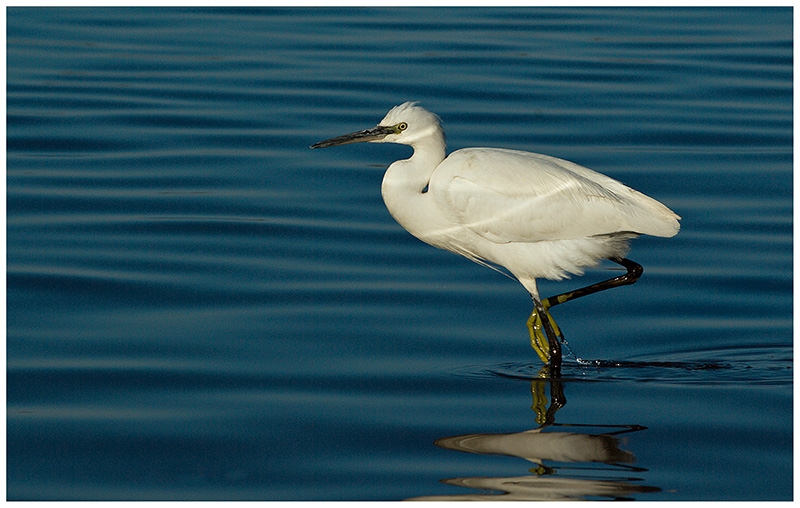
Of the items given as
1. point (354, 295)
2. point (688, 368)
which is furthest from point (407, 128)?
point (688, 368)

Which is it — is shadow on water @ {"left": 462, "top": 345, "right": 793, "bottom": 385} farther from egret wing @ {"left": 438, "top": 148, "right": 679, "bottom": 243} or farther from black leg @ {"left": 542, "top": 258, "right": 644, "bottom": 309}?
egret wing @ {"left": 438, "top": 148, "right": 679, "bottom": 243}

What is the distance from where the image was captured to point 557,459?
546 cm

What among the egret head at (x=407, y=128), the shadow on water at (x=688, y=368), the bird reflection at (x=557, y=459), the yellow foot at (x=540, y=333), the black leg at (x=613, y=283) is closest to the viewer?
the bird reflection at (x=557, y=459)

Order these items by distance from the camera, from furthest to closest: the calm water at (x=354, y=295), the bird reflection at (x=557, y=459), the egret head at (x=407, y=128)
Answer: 1. the egret head at (x=407, y=128)
2. the calm water at (x=354, y=295)
3. the bird reflection at (x=557, y=459)

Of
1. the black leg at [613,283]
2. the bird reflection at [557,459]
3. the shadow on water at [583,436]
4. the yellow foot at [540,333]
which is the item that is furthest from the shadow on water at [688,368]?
the black leg at [613,283]

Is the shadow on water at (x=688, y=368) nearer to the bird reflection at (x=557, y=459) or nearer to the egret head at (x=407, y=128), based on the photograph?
the bird reflection at (x=557, y=459)

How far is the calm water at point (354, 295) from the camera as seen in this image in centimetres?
546

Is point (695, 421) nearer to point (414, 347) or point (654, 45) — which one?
point (414, 347)

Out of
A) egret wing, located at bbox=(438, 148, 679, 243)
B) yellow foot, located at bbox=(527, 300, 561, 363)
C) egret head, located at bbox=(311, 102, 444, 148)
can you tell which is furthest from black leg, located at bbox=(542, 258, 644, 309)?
egret head, located at bbox=(311, 102, 444, 148)

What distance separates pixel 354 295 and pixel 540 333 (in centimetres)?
142

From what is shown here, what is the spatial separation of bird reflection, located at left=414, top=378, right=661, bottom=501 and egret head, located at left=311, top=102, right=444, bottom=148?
1781mm

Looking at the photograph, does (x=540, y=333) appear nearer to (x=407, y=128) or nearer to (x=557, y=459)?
(x=407, y=128)

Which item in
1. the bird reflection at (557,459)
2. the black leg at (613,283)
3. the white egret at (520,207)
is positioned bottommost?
the bird reflection at (557,459)

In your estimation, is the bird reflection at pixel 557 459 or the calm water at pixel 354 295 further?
the calm water at pixel 354 295
